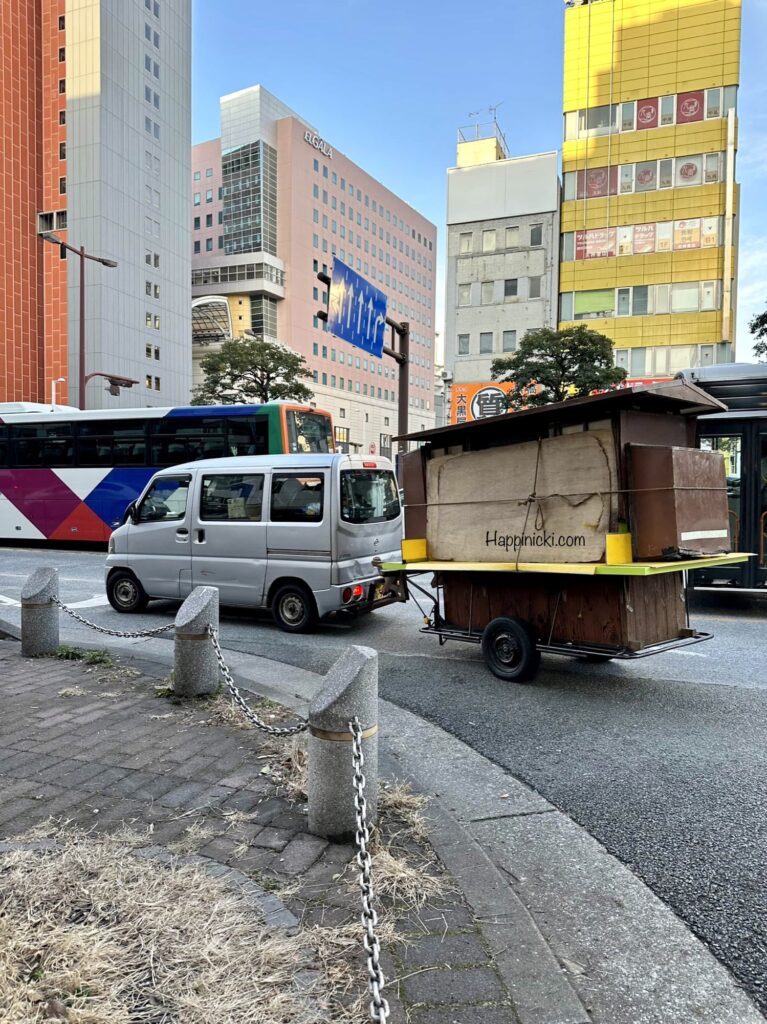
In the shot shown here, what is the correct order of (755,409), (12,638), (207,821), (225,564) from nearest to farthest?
(207,821)
(12,638)
(225,564)
(755,409)

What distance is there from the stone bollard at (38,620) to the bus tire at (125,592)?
3.00m

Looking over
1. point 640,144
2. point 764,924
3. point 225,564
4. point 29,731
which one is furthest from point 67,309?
point 764,924

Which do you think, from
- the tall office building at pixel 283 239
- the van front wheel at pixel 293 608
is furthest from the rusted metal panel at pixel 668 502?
the tall office building at pixel 283 239

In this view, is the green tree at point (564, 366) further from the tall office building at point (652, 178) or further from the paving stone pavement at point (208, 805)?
the paving stone pavement at point (208, 805)

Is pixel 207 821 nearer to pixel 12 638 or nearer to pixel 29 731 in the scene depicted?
pixel 29 731

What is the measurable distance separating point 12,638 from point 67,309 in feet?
161

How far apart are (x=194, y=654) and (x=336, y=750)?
8.13 feet

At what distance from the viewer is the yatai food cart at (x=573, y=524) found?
5.41 m

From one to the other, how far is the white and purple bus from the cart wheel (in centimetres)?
986

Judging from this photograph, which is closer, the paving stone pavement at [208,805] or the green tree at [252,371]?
the paving stone pavement at [208,805]

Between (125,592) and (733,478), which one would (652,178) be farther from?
(125,592)

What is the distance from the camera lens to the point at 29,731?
177 inches

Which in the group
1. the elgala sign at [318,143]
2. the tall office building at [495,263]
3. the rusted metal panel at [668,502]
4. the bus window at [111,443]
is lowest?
the rusted metal panel at [668,502]

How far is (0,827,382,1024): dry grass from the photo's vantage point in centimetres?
205
